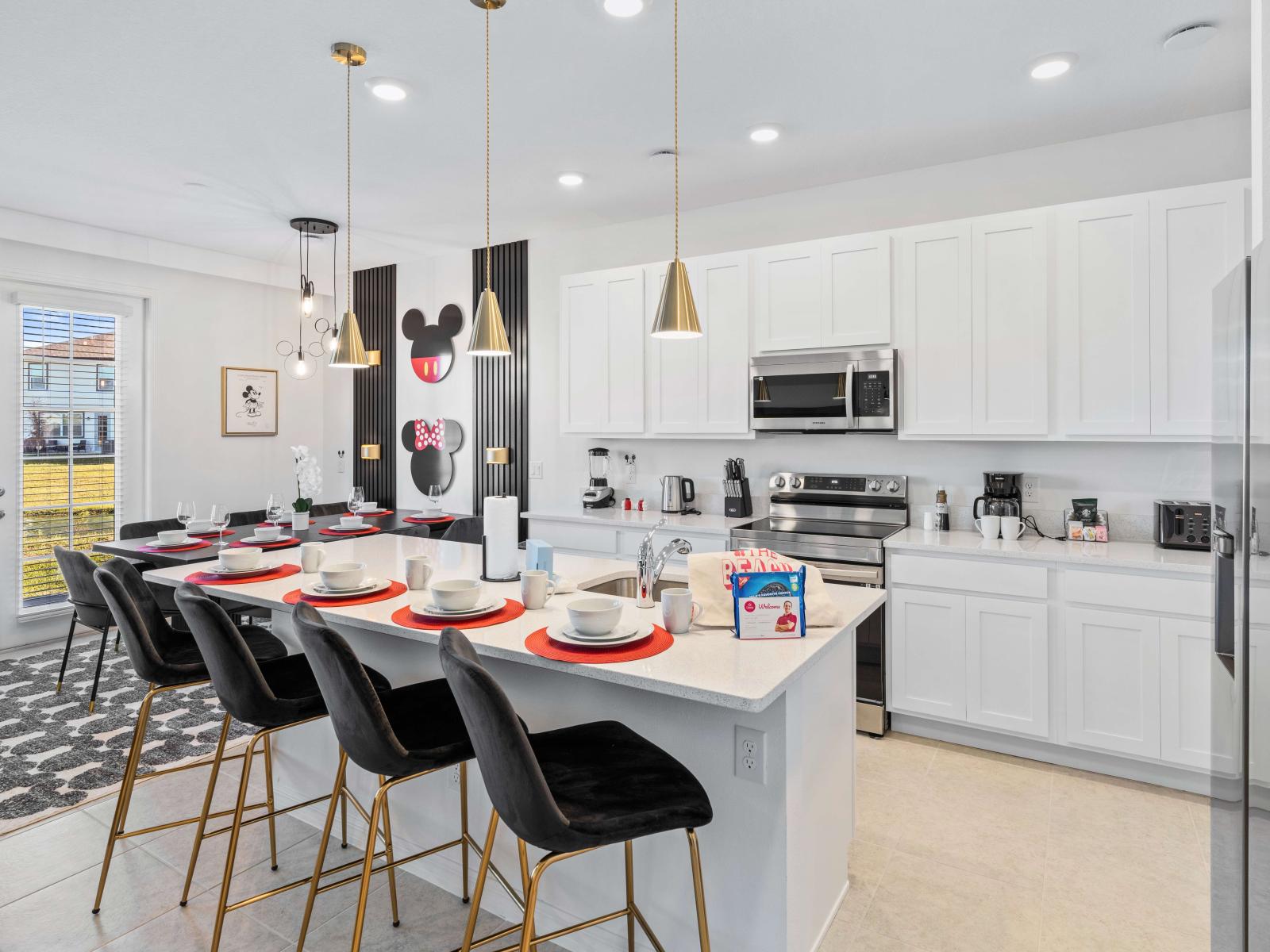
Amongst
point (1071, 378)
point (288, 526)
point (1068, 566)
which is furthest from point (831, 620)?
point (288, 526)

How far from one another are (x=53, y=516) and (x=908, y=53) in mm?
5701

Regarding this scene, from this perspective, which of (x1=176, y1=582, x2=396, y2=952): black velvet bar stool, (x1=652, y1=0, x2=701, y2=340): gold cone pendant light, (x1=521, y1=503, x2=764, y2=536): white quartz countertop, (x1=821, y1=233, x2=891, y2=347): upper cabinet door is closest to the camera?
(x1=176, y1=582, x2=396, y2=952): black velvet bar stool

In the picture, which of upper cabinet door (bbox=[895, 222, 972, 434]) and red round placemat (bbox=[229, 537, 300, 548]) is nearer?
upper cabinet door (bbox=[895, 222, 972, 434])

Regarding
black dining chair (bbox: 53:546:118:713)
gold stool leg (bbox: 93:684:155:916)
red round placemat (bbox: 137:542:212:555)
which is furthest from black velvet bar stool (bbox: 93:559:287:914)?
black dining chair (bbox: 53:546:118:713)

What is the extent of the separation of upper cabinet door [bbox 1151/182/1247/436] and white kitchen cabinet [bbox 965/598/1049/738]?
0.97 m

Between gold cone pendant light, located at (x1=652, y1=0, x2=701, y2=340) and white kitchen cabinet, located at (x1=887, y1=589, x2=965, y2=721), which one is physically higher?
gold cone pendant light, located at (x1=652, y1=0, x2=701, y2=340)

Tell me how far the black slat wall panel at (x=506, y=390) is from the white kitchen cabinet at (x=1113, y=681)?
3.35m

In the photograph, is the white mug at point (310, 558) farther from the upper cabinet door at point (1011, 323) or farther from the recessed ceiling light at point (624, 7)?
the upper cabinet door at point (1011, 323)

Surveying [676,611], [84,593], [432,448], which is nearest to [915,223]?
[676,611]

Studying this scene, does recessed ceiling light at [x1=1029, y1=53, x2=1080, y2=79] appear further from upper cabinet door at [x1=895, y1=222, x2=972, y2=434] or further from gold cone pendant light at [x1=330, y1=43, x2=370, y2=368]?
gold cone pendant light at [x1=330, y1=43, x2=370, y2=368]

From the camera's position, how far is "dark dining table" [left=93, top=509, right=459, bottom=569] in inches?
139

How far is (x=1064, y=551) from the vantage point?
10.1 ft

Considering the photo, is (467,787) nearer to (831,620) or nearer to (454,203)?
(831,620)

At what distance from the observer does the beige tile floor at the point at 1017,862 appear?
6.82 feet
